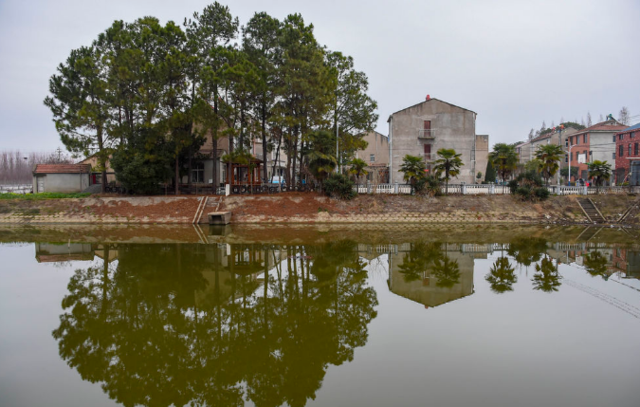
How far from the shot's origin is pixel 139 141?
101 ft

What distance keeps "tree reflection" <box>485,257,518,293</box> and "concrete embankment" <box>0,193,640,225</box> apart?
44.8ft

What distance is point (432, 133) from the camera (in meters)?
38.2

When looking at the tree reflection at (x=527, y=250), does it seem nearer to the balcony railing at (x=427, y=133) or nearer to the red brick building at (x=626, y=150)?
the balcony railing at (x=427, y=133)

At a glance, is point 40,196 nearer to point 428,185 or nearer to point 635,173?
point 428,185

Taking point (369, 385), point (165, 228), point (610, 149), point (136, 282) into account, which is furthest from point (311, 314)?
point (610, 149)

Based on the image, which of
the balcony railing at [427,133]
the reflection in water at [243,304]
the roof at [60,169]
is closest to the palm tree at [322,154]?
the reflection in water at [243,304]

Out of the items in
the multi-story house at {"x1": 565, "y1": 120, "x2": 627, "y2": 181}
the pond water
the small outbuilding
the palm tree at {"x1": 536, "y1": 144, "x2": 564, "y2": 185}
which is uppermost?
the multi-story house at {"x1": 565, "y1": 120, "x2": 627, "y2": 181}

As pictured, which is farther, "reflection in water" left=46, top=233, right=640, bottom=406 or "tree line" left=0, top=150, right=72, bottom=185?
"tree line" left=0, top=150, right=72, bottom=185

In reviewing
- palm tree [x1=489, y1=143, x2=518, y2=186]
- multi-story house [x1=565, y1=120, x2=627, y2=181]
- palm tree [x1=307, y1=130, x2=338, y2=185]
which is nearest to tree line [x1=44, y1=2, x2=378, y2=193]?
palm tree [x1=307, y1=130, x2=338, y2=185]

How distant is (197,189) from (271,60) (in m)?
11.5

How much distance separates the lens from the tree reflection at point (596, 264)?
13.2 metres

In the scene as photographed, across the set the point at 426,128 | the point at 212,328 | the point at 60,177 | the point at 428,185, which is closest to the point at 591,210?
the point at 428,185

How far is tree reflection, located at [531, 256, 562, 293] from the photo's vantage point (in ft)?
37.3

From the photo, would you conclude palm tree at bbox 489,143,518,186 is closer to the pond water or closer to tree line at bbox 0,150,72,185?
the pond water
